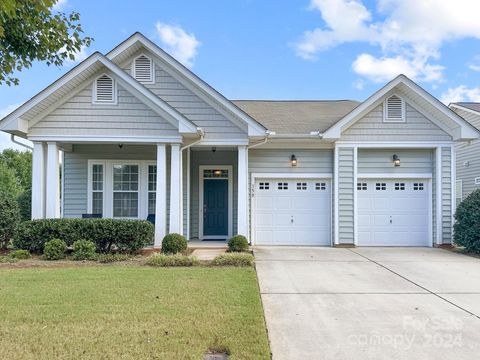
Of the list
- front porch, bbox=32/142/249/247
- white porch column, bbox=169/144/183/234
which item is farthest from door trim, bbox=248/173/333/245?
white porch column, bbox=169/144/183/234

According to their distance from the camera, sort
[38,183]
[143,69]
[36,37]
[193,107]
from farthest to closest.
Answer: [143,69]
[193,107]
[38,183]
[36,37]

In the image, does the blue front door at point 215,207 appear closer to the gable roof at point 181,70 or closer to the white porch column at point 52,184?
the gable roof at point 181,70

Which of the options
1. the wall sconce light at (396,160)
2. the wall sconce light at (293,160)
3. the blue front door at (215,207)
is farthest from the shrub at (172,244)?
the wall sconce light at (396,160)

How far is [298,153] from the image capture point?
37.0 ft

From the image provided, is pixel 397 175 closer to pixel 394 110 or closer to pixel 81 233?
pixel 394 110

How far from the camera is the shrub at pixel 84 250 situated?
8492 mm

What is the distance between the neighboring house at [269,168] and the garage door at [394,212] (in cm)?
3

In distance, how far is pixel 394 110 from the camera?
10.9 m

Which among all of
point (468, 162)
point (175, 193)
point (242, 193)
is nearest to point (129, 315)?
point (175, 193)

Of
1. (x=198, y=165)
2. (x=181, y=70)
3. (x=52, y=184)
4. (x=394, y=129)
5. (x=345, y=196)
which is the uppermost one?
(x=181, y=70)

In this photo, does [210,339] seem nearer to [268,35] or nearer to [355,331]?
[355,331]

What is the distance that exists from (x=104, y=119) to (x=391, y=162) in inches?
336

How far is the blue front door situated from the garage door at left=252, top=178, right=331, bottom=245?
1.28 meters

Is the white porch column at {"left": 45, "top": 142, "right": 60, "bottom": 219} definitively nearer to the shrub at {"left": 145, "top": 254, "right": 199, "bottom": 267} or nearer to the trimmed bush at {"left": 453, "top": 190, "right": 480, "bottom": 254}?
the shrub at {"left": 145, "top": 254, "right": 199, "bottom": 267}
